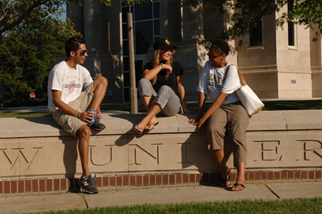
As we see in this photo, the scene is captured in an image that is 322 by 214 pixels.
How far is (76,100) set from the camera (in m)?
4.96

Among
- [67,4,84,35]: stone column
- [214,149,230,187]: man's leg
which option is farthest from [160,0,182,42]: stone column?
[214,149,230,187]: man's leg

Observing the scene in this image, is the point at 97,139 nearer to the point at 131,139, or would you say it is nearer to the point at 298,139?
the point at 131,139

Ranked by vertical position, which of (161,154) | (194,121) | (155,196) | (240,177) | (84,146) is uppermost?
(194,121)

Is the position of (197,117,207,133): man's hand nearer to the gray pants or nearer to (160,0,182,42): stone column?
the gray pants

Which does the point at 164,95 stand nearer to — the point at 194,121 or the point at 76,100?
the point at 194,121

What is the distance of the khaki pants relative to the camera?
4590 millimetres

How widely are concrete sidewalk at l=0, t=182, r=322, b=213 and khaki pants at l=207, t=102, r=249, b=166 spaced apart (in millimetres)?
485

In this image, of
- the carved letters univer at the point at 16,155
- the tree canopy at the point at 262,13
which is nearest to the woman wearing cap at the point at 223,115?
the carved letters univer at the point at 16,155

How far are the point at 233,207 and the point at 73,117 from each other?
7.57 feet

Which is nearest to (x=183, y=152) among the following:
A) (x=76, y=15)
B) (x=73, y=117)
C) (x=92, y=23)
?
(x=73, y=117)

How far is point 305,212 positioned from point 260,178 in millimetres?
1440

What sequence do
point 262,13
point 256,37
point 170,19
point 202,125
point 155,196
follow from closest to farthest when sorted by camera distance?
point 155,196 → point 202,125 → point 262,13 → point 170,19 → point 256,37

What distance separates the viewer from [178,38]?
70.6ft

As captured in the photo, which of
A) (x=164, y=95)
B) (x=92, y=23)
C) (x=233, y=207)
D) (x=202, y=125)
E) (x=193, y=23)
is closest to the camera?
(x=233, y=207)
